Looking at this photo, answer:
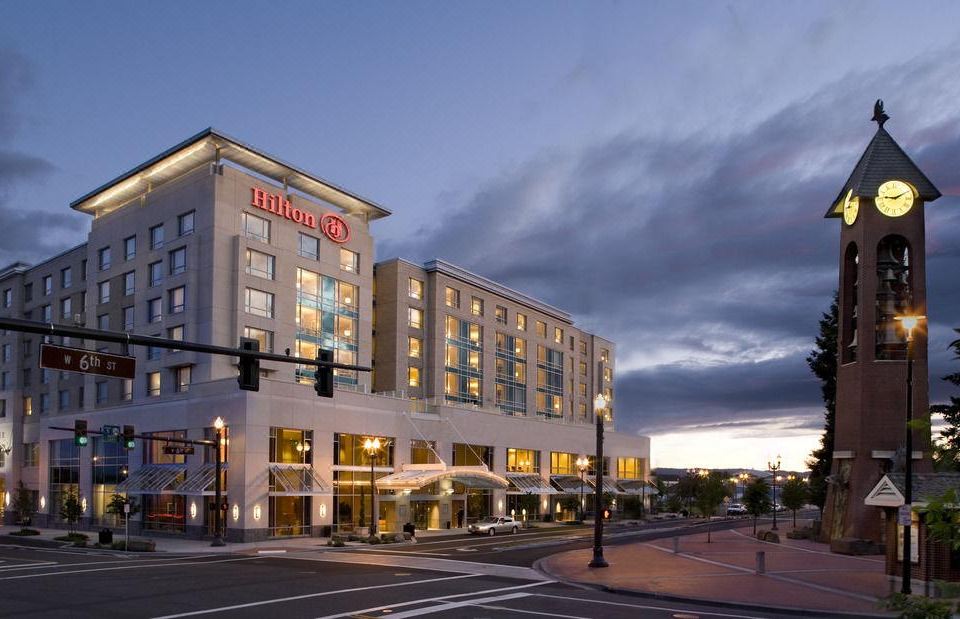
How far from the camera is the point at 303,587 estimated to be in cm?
2720

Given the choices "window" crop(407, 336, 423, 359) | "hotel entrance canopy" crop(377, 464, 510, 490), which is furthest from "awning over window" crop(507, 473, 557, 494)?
"window" crop(407, 336, 423, 359)

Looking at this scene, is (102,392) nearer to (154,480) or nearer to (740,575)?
(154,480)

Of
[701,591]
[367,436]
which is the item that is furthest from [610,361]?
[701,591]

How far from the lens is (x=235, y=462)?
52812 mm

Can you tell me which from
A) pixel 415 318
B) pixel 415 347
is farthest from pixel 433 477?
pixel 415 318

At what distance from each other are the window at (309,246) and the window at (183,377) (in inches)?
497

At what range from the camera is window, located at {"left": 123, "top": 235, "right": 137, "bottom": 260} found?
66.6 metres

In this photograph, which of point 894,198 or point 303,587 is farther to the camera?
point 894,198

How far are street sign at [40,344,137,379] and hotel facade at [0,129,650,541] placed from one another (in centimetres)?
3697

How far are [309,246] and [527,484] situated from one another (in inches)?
1189

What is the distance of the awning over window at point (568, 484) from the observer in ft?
276

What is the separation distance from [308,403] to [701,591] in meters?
36.1

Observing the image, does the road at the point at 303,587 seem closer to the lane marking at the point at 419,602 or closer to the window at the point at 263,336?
the lane marking at the point at 419,602

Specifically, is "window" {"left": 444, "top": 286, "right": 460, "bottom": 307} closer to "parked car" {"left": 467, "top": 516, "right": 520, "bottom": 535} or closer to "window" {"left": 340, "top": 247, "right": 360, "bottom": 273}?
"window" {"left": 340, "top": 247, "right": 360, "bottom": 273}
